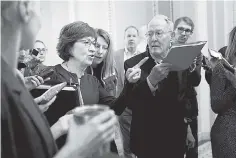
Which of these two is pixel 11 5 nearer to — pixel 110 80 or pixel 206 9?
pixel 110 80

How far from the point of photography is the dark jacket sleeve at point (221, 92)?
2.08 m

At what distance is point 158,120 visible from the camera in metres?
2.20

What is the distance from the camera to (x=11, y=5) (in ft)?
2.37

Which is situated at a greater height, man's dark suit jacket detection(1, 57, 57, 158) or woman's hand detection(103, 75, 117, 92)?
man's dark suit jacket detection(1, 57, 57, 158)

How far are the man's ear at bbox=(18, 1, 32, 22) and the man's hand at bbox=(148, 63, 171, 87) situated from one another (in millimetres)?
1292

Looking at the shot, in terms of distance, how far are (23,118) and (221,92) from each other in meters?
1.61

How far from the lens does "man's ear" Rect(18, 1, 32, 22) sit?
73cm

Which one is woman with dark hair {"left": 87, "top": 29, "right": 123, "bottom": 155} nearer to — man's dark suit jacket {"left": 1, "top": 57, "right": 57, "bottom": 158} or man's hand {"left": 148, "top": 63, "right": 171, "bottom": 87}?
man's hand {"left": 148, "top": 63, "right": 171, "bottom": 87}

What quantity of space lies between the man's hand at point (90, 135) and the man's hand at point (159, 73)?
124 centimetres

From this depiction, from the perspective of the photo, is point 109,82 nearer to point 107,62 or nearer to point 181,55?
point 107,62

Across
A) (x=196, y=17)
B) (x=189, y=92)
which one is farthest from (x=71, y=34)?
(x=196, y=17)

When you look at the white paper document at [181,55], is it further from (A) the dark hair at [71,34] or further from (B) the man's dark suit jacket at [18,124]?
(B) the man's dark suit jacket at [18,124]

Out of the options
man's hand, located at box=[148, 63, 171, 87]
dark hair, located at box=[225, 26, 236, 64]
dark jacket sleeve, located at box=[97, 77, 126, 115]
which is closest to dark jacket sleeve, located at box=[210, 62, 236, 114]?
dark hair, located at box=[225, 26, 236, 64]

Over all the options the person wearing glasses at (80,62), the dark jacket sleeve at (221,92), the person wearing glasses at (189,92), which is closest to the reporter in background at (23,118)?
the person wearing glasses at (80,62)
